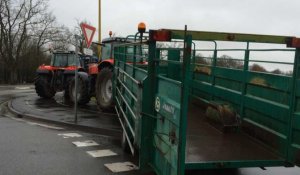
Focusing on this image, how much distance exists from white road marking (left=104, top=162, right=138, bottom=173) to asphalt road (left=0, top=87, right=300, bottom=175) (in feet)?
0.30

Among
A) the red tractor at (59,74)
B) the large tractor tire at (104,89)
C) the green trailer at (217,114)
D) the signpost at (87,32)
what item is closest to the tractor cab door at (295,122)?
the green trailer at (217,114)

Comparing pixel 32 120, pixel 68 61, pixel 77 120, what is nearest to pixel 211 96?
pixel 77 120

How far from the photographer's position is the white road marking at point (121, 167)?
5845 millimetres

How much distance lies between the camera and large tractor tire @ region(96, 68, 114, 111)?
11172 mm

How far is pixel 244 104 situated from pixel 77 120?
5.26 m

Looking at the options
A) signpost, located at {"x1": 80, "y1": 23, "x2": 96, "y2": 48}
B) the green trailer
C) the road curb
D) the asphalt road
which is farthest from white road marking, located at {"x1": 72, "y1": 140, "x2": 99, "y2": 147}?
signpost, located at {"x1": 80, "y1": 23, "x2": 96, "y2": 48}

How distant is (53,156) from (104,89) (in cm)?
498

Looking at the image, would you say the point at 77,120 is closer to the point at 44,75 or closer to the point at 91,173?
the point at 91,173

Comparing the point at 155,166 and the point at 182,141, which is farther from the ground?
the point at 182,141

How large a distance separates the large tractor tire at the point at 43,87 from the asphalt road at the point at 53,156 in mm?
5973

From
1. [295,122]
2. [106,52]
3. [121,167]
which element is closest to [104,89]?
[106,52]

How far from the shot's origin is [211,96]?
7207 millimetres

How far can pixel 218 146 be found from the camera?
5059 mm

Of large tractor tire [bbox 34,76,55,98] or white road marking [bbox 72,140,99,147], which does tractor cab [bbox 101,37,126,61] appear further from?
white road marking [bbox 72,140,99,147]
